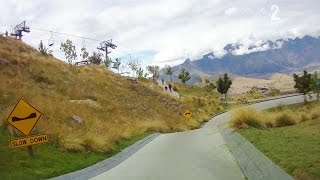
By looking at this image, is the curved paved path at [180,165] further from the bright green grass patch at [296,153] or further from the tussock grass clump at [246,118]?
the tussock grass clump at [246,118]

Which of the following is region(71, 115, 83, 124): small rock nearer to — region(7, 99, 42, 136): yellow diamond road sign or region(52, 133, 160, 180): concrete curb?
region(52, 133, 160, 180): concrete curb

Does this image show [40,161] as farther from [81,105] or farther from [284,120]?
[81,105]

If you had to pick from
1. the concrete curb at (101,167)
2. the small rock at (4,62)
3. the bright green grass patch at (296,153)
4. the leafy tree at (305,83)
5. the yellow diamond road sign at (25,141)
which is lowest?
the concrete curb at (101,167)

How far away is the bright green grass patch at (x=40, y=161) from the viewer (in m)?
14.5

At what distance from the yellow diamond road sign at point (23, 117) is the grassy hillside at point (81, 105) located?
345 cm

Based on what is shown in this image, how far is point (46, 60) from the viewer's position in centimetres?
6159

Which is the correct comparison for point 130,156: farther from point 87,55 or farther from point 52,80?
point 87,55

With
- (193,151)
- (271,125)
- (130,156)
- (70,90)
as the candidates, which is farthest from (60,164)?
(70,90)

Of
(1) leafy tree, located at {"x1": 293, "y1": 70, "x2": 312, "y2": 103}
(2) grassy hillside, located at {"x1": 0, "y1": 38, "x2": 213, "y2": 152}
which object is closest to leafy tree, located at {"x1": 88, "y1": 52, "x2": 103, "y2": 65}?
(2) grassy hillside, located at {"x1": 0, "y1": 38, "x2": 213, "y2": 152}

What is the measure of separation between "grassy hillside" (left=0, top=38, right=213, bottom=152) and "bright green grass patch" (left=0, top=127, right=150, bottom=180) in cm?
87

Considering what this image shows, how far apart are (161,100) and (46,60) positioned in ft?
63.7

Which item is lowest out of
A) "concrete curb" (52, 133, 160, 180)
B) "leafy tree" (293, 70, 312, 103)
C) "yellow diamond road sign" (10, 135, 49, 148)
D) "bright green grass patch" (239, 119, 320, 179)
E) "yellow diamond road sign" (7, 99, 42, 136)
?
"concrete curb" (52, 133, 160, 180)

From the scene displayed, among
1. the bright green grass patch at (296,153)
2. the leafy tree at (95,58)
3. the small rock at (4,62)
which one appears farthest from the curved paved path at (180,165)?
the leafy tree at (95,58)

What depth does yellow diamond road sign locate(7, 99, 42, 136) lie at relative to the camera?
16.3 m
